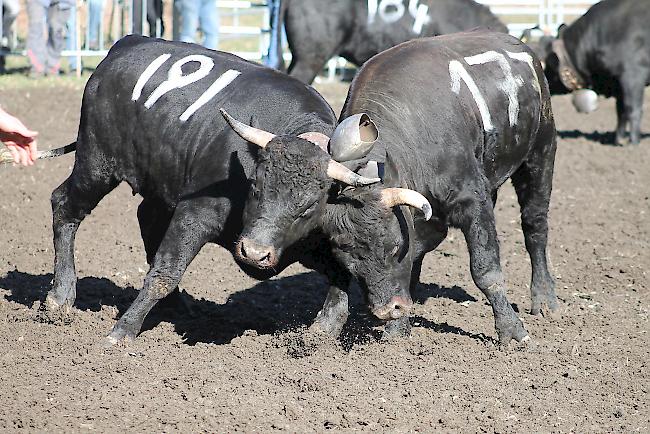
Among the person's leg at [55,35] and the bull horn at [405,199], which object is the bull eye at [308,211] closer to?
the bull horn at [405,199]

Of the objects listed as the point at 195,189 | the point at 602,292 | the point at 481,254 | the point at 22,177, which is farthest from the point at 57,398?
Result: the point at 22,177

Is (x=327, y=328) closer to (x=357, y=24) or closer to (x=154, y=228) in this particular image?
(x=154, y=228)

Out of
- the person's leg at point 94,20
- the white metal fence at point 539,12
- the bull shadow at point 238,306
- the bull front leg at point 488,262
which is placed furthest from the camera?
the white metal fence at point 539,12

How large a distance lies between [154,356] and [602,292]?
12.6 ft

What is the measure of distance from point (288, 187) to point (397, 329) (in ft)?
6.08

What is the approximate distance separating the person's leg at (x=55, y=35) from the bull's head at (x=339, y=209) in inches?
475

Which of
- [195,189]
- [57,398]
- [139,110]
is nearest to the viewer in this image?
[57,398]

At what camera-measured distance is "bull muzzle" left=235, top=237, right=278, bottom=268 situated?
5.27 m

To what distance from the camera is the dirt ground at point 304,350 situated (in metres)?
5.22

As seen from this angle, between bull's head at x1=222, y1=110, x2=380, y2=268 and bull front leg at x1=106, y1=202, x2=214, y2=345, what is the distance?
726 mm

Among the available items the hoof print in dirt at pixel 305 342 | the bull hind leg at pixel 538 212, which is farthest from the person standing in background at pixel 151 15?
the hoof print in dirt at pixel 305 342

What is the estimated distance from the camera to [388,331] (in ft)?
22.3

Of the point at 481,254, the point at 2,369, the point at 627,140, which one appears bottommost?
the point at 627,140

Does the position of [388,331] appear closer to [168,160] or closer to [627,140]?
[168,160]
